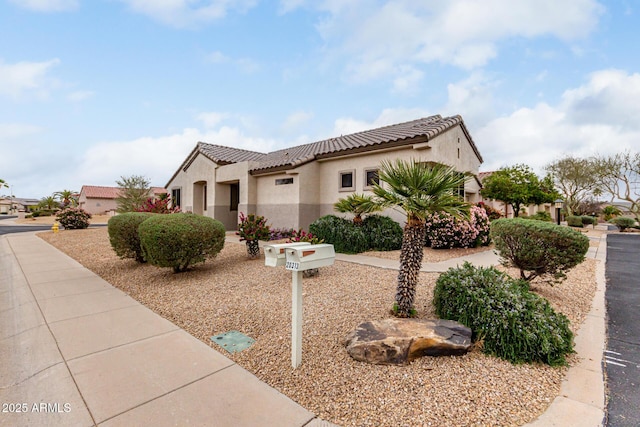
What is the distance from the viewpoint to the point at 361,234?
10.6 meters

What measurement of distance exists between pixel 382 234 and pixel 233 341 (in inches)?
305

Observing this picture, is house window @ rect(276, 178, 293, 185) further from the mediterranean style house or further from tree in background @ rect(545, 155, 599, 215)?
tree in background @ rect(545, 155, 599, 215)

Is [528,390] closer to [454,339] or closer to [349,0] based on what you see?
[454,339]

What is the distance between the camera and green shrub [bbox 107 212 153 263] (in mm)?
8508

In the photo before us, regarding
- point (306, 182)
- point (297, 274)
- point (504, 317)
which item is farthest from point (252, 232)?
point (504, 317)

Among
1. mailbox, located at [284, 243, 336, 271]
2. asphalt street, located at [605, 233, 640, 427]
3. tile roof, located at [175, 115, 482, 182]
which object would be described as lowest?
asphalt street, located at [605, 233, 640, 427]

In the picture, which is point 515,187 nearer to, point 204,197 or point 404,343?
point 404,343

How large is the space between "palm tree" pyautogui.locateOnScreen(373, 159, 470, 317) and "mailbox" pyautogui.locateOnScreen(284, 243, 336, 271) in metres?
1.44

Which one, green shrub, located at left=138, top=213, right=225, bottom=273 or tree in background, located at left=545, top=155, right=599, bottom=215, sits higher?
tree in background, located at left=545, top=155, right=599, bottom=215

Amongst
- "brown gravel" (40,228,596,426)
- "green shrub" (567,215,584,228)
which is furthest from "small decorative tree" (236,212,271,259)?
"green shrub" (567,215,584,228)

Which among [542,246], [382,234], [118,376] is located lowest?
[118,376]

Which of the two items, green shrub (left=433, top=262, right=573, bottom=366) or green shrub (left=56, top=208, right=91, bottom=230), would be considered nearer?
green shrub (left=433, top=262, right=573, bottom=366)

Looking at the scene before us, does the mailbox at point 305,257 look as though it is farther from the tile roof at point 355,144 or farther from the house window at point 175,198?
the house window at point 175,198

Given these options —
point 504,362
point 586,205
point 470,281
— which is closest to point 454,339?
point 504,362
